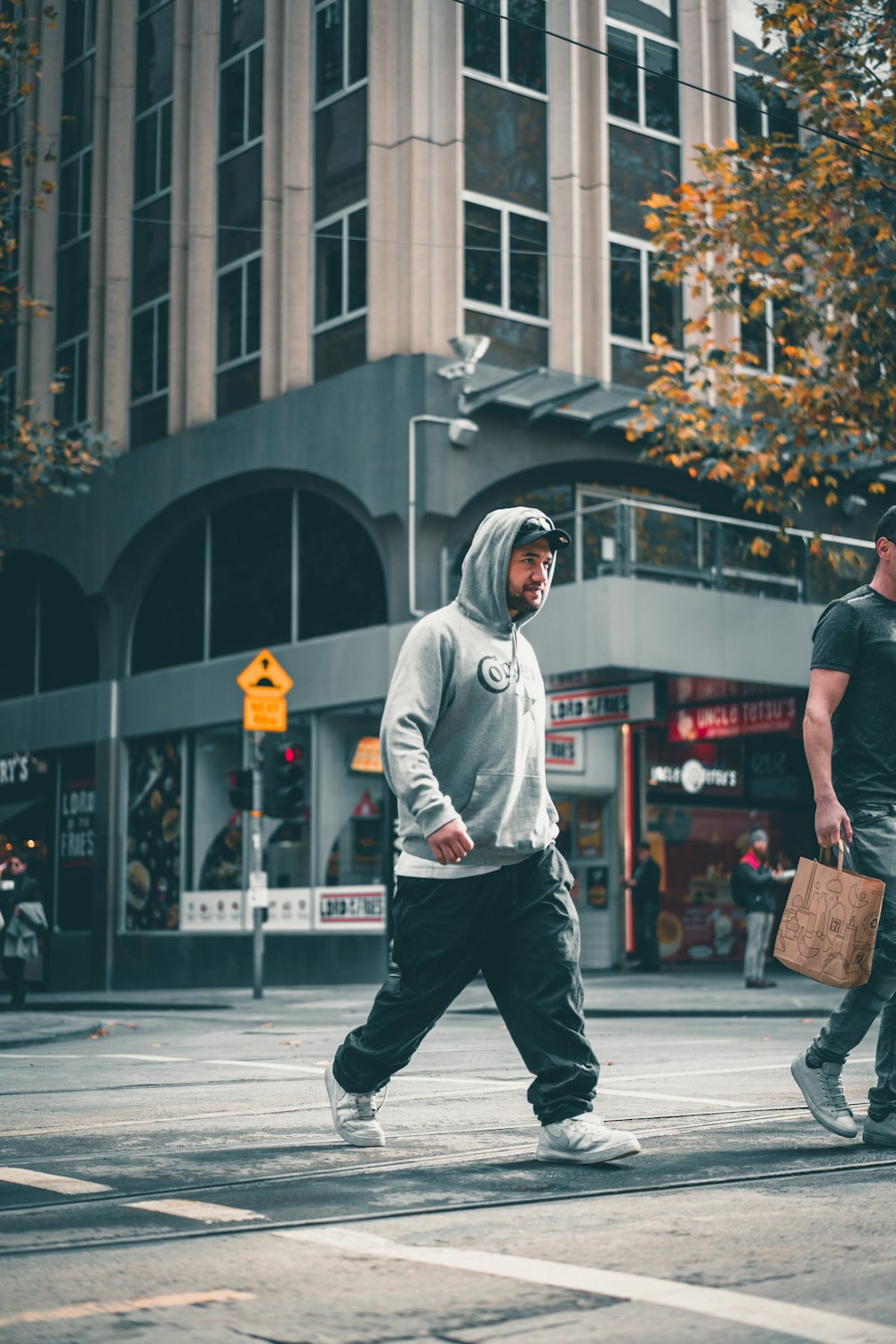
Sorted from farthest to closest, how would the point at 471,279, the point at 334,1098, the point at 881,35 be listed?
1. the point at 471,279
2. the point at 881,35
3. the point at 334,1098

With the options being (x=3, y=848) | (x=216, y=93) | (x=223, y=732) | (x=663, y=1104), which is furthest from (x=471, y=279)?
(x=663, y=1104)

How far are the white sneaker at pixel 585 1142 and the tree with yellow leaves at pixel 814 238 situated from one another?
41.7ft

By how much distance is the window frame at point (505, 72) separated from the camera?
2278cm

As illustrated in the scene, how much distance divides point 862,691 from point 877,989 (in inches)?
39.1

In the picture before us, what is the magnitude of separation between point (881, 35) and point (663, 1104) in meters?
12.7

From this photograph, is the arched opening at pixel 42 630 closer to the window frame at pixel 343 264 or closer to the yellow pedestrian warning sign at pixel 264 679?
the window frame at pixel 343 264

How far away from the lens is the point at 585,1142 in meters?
5.27

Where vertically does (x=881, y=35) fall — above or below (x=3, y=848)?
above

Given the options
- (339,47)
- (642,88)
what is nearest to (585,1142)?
(339,47)

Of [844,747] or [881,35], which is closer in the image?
[844,747]

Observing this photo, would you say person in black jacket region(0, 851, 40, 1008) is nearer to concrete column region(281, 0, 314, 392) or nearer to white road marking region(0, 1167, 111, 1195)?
concrete column region(281, 0, 314, 392)

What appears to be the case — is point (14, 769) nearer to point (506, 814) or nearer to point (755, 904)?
point (755, 904)

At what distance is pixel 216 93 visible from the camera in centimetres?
2564

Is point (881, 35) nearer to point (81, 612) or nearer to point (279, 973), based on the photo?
point (279, 973)
